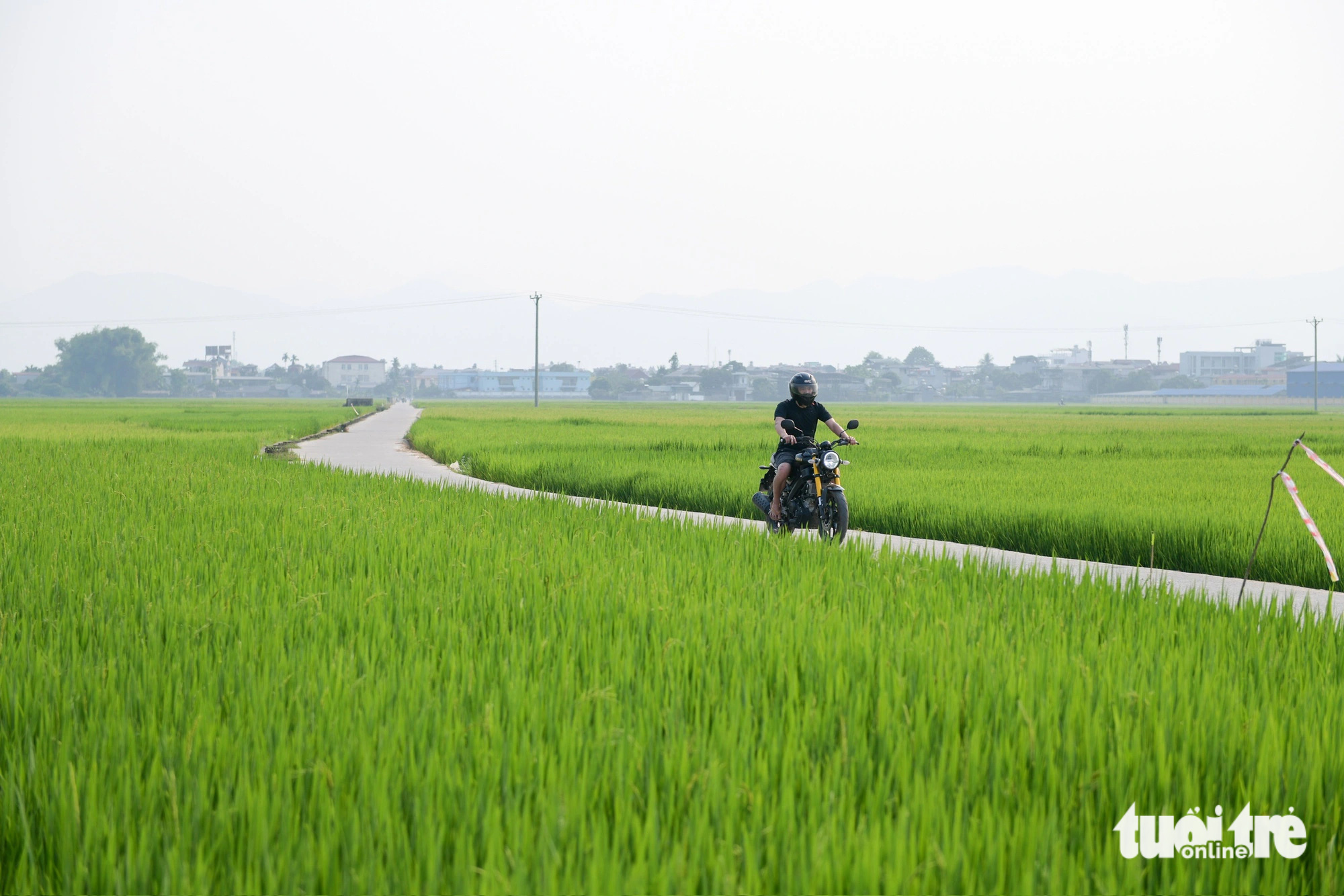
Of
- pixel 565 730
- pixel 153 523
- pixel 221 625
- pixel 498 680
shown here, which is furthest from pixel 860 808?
pixel 153 523

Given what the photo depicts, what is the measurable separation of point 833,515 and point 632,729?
5642 mm

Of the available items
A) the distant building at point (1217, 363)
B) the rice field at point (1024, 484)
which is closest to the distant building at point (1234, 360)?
the distant building at point (1217, 363)

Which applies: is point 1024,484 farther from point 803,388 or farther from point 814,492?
point 803,388

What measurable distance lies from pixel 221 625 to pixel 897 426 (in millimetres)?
34574

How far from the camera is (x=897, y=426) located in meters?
37.3

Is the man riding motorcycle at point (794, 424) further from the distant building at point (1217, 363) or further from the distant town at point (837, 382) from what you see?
the distant building at point (1217, 363)

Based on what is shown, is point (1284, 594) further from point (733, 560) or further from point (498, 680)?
point (498, 680)

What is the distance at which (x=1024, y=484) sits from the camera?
13.6 metres

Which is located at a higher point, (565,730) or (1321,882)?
(565,730)

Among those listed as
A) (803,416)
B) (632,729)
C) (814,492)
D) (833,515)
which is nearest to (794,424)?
(803,416)

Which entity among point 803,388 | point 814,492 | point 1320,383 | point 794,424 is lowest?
point 814,492

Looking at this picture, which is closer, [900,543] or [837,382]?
[900,543]

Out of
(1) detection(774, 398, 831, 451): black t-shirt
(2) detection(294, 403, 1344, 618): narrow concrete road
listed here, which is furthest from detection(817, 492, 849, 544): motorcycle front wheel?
(1) detection(774, 398, 831, 451): black t-shirt

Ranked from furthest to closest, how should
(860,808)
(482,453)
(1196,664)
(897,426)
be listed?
(897,426) → (482,453) → (1196,664) → (860,808)
